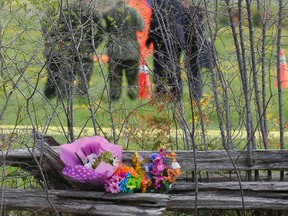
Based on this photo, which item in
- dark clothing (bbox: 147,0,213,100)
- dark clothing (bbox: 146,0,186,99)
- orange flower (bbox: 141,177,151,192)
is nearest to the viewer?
dark clothing (bbox: 147,0,213,100)

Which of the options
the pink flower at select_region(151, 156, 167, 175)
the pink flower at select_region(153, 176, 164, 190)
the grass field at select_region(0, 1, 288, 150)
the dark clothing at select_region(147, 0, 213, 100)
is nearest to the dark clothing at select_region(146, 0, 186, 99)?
the dark clothing at select_region(147, 0, 213, 100)

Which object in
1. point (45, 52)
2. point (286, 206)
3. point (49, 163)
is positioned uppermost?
point (45, 52)

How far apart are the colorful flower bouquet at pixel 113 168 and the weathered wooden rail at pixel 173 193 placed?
0.09 metres

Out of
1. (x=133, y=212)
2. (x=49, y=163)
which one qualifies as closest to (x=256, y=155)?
(x=133, y=212)

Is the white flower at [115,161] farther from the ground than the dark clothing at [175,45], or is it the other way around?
the dark clothing at [175,45]

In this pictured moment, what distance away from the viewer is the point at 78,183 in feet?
17.8

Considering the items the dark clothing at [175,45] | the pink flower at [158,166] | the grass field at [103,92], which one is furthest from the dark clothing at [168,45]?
the pink flower at [158,166]

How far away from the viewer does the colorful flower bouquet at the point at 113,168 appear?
5.27 metres

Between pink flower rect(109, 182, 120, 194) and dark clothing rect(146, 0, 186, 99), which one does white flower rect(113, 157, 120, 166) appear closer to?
pink flower rect(109, 182, 120, 194)

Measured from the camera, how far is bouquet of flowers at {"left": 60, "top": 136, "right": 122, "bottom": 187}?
17.3 ft

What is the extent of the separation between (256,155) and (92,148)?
3.93 ft

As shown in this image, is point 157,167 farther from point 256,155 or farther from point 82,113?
point 82,113

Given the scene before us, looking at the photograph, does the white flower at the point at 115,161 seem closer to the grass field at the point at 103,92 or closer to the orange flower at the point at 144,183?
the orange flower at the point at 144,183

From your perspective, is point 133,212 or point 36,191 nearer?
point 133,212
